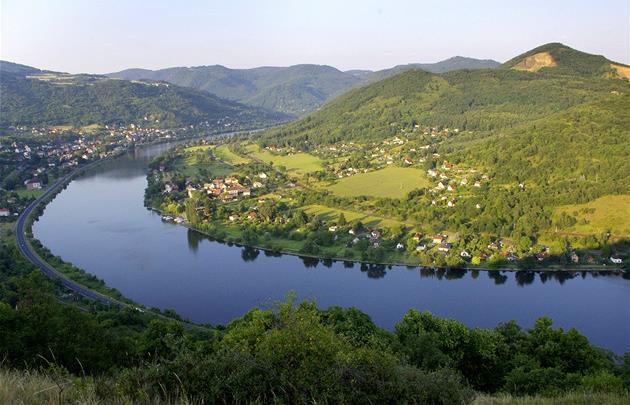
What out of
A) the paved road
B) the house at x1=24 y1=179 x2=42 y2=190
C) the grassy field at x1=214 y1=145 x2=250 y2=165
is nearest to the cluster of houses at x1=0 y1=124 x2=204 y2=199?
the house at x1=24 y1=179 x2=42 y2=190

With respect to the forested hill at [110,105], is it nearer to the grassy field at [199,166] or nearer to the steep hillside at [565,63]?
the grassy field at [199,166]

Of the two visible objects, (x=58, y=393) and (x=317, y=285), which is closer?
(x=58, y=393)

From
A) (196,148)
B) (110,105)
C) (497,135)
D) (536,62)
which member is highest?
(536,62)

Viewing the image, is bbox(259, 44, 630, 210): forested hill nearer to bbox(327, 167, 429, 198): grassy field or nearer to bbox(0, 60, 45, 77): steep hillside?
bbox(327, 167, 429, 198): grassy field

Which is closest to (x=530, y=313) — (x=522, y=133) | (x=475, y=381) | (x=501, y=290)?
(x=501, y=290)

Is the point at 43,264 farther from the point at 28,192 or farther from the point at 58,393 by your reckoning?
the point at 58,393

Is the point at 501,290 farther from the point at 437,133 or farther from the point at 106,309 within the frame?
the point at 437,133

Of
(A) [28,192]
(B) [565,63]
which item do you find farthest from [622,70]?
(A) [28,192]
